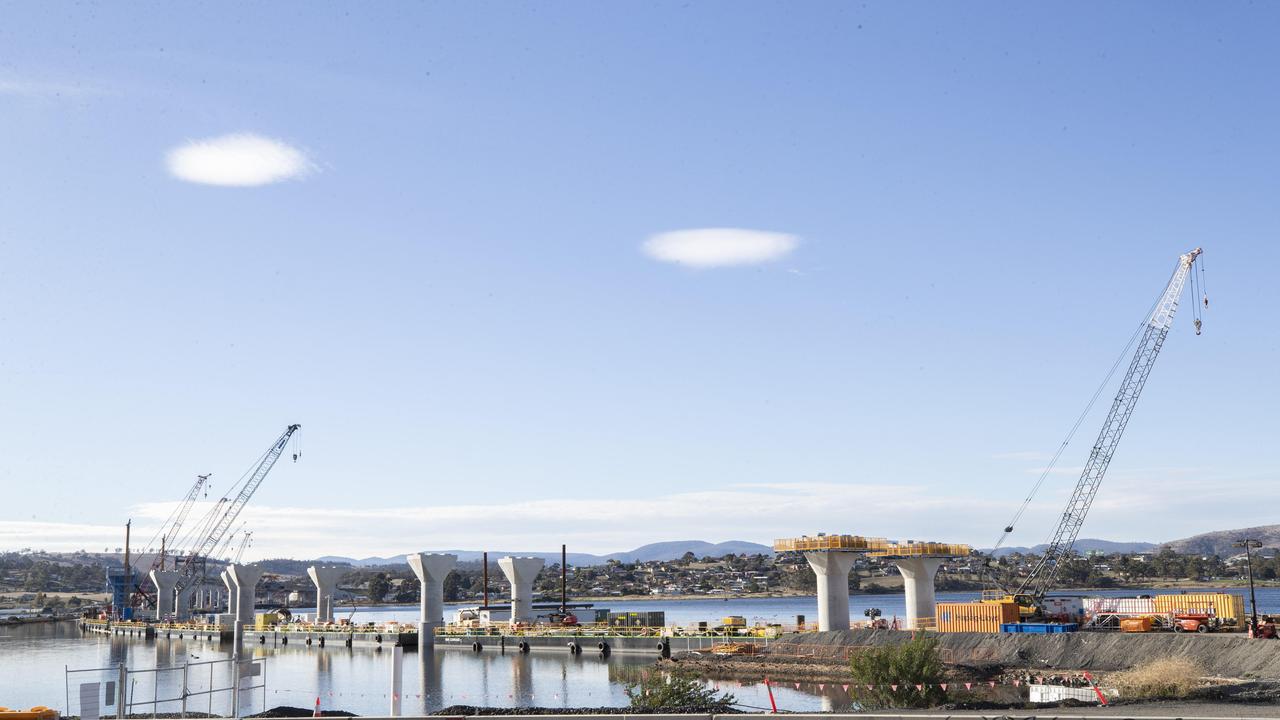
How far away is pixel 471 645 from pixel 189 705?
47683mm

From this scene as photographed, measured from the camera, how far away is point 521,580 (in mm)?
112750

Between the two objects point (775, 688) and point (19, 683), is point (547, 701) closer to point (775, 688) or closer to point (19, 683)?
point (775, 688)

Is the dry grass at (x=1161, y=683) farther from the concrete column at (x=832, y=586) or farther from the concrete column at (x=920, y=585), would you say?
the concrete column at (x=920, y=585)

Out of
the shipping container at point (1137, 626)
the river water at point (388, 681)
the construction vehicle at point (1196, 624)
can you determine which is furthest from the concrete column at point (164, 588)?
the construction vehicle at point (1196, 624)

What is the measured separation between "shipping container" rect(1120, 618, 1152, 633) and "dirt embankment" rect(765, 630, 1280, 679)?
2613mm

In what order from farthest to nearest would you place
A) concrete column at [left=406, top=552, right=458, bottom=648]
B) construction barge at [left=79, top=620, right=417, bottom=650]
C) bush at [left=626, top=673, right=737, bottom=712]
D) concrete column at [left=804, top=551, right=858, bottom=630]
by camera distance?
construction barge at [left=79, top=620, right=417, bottom=650], concrete column at [left=406, top=552, right=458, bottom=648], concrete column at [left=804, top=551, right=858, bottom=630], bush at [left=626, top=673, right=737, bottom=712]

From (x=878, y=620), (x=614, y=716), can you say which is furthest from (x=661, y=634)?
(x=614, y=716)

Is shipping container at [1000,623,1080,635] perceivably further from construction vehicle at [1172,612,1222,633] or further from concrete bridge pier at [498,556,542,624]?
concrete bridge pier at [498,556,542,624]

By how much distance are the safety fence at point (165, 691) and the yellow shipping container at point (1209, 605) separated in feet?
170

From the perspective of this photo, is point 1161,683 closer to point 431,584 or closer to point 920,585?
point 920,585

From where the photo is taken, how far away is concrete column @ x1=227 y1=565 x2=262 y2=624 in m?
142

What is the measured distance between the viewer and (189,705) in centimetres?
5756

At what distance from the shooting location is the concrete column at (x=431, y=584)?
107m

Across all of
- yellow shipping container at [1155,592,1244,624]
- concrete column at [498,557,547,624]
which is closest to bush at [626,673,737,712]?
yellow shipping container at [1155,592,1244,624]
